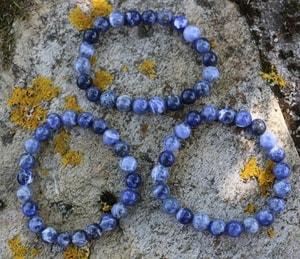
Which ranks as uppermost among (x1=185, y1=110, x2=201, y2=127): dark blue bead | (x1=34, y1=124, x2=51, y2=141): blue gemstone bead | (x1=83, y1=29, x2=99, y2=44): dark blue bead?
(x1=83, y1=29, x2=99, y2=44): dark blue bead

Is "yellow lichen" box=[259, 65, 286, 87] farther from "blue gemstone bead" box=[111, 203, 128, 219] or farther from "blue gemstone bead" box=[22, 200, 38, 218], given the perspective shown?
"blue gemstone bead" box=[22, 200, 38, 218]

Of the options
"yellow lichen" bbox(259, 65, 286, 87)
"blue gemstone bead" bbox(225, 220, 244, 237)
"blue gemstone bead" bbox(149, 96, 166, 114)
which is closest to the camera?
"blue gemstone bead" bbox(225, 220, 244, 237)

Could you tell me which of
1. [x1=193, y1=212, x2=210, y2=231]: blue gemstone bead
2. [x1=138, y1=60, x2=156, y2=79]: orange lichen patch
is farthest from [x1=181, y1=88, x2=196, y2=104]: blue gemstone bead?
[x1=193, y1=212, x2=210, y2=231]: blue gemstone bead

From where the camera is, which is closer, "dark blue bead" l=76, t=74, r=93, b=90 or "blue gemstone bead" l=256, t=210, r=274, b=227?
"blue gemstone bead" l=256, t=210, r=274, b=227

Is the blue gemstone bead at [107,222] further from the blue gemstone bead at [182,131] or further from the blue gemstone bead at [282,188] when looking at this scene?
the blue gemstone bead at [282,188]

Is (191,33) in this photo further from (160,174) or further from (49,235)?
(49,235)

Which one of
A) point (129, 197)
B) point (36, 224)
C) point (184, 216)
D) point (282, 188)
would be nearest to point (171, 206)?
point (184, 216)

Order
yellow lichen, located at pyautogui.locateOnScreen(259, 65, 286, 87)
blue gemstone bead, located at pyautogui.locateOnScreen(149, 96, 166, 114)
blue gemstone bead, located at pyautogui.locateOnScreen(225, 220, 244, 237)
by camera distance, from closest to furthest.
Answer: blue gemstone bead, located at pyautogui.locateOnScreen(225, 220, 244, 237) < blue gemstone bead, located at pyautogui.locateOnScreen(149, 96, 166, 114) < yellow lichen, located at pyautogui.locateOnScreen(259, 65, 286, 87)
